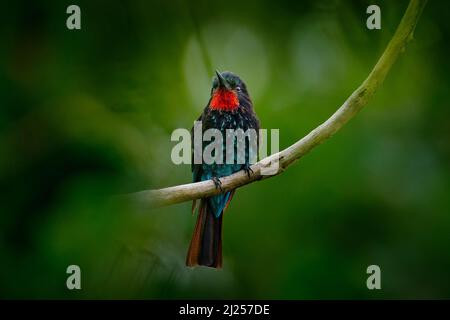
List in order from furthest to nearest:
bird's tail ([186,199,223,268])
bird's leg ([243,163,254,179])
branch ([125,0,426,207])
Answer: bird's tail ([186,199,223,268]) < bird's leg ([243,163,254,179]) < branch ([125,0,426,207])

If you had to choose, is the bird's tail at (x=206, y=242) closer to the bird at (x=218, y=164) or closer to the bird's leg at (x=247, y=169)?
the bird at (x=218, y=164)

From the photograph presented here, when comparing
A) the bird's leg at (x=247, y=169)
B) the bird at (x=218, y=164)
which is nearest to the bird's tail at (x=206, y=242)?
the bird at (x=218, y=164)

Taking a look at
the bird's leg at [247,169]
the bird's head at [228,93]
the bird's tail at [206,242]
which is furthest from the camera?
the bird's head at [228,93]

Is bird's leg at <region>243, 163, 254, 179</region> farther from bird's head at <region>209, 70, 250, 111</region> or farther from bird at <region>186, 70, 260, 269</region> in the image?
bird's head at <region>209, 70, 250, 111</region>

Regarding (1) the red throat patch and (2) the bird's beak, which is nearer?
(2) the bird's beak

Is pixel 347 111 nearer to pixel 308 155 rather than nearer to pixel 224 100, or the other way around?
pixel 308 155

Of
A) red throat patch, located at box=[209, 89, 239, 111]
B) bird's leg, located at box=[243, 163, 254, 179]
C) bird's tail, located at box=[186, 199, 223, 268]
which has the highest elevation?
red throat patch, located at box=[209, 89, 239, 111]

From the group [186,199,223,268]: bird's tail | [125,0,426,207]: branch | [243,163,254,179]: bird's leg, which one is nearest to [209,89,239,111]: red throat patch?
[243,163,254,179]: bird's leg

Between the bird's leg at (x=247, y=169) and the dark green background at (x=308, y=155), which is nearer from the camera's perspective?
the dark green background at (x=308, y=155)

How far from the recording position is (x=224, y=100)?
3.33 m

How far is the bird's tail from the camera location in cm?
308

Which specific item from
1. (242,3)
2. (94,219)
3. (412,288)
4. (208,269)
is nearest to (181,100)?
(242,3)

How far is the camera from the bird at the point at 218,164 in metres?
3.13

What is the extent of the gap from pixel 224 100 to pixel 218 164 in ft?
1.34
